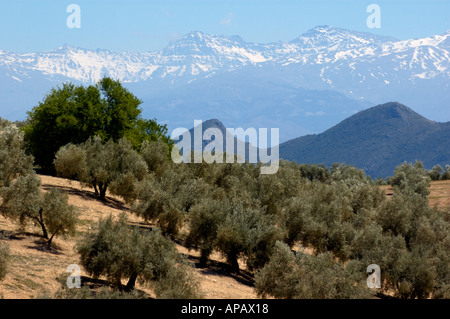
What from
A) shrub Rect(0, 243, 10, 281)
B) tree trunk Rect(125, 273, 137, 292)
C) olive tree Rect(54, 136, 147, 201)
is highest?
olive tree Rect(54, 136, 147, 201)

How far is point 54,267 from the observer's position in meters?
30.4

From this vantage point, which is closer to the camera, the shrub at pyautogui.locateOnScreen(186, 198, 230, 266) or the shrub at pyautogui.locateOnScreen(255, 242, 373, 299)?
the shrub at pyautogui.locateOnScreen(255, 242, 373, 299)

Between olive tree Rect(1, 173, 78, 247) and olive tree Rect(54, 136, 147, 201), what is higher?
olive tree Rect(54, 136, 147, 201)

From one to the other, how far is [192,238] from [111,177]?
14.2m

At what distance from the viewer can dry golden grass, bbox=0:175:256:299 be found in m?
26.5

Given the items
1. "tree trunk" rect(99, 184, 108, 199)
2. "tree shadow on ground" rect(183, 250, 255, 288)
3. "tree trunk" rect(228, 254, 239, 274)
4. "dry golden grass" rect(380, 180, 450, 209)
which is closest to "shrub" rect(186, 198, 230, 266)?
"tree shadow on ground" rect(183, 250, 255, 288)

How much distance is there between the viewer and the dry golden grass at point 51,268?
1042 inches

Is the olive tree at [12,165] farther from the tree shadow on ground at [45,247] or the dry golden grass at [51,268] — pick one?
the tree shadow on ground at [45,247]

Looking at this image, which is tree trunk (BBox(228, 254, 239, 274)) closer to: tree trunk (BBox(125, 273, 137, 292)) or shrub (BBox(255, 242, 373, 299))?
shrub (BBox(255, 242, 373, 299))

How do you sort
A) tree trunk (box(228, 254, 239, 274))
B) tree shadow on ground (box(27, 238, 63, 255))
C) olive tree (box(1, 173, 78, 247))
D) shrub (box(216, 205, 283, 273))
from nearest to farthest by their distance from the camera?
tree shadow on ground (box(27, 238, 63, 255)) → olive tree (box(1, 173, 78, 247)) → shrub (box(216, 205, 283, 273)) → tree trunk (box(228, 254, 239, 274))

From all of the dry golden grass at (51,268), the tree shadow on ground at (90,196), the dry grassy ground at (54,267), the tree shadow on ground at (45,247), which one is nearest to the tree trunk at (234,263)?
the dry golden grass at (51,268)

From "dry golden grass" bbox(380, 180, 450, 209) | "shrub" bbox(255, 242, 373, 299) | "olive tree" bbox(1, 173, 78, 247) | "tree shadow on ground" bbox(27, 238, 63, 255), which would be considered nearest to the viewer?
"shrub" bbox(255, 242, 373, 299)

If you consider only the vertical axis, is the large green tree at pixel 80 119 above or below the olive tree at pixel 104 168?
above
